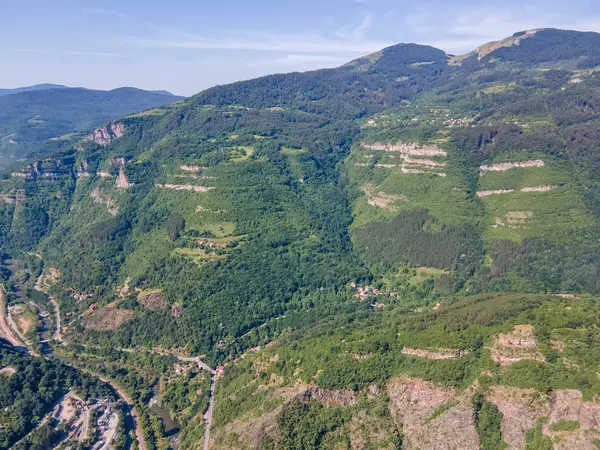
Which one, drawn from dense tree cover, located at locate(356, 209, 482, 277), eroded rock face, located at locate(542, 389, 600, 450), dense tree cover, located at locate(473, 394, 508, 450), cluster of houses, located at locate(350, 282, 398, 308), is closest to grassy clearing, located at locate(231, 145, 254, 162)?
dense tree cover, located at locate(356, 209, 482, 277)

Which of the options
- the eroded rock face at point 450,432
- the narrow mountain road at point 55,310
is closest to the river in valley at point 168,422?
the narrow mountain road at point 55,310

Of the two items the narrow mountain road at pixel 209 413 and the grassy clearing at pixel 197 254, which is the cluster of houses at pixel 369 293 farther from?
the narrow mountain road at pixel 209 413

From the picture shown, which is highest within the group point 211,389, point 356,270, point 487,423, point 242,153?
point 242,153

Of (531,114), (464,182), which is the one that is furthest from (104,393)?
(531,114)

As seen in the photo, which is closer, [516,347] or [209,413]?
[516,347]

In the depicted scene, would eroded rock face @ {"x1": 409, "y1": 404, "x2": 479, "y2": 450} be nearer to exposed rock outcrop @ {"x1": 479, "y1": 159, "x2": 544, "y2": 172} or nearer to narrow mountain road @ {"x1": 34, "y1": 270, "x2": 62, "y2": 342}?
narrow mountain road @ {"x1": 34, "y1": 270, "x2": 62, "y2": 342}

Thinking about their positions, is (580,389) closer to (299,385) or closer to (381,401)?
(381,401)

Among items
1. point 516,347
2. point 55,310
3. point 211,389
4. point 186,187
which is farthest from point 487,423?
point 186,187

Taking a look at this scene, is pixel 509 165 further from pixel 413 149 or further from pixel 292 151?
pixel 292 151

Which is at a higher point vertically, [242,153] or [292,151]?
[292,151]
